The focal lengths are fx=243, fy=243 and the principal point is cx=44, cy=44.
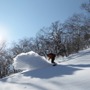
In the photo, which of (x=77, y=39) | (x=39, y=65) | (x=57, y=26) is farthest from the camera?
(x=57, y=26)

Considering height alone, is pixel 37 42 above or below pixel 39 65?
above

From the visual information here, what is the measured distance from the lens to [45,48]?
55656mm

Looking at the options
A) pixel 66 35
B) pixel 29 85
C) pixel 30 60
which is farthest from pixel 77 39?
pixel 29 85

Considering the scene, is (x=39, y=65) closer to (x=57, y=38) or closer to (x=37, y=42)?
(x=57, y=38)

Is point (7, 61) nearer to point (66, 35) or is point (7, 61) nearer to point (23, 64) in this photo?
point (66, 35)

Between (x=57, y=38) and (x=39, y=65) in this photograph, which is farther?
(x=57, y=38)

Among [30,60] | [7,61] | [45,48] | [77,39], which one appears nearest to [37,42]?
[45,48]

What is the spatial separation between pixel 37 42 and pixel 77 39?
15.5 metres

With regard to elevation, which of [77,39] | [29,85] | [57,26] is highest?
[57,26]

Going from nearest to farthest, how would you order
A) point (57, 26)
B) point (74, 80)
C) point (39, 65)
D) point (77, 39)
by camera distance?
point (74, 80), point (39, 65), point (77, 39), point (57, 26)

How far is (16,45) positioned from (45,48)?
9804mm

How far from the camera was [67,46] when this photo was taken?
51750 millimetres

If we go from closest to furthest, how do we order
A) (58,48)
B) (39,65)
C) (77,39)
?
1. (39,65)
2. (77,39)
3. (58,48)

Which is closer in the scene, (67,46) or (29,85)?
(29,85)
